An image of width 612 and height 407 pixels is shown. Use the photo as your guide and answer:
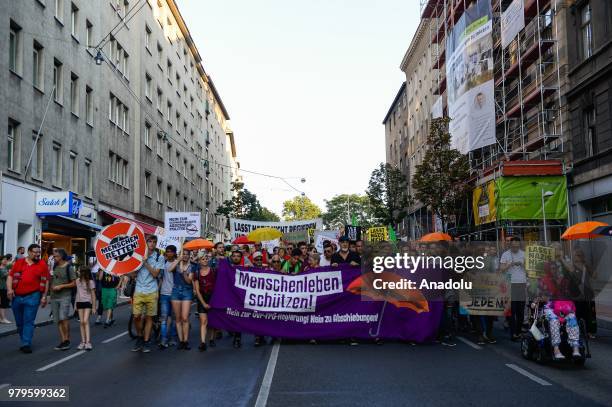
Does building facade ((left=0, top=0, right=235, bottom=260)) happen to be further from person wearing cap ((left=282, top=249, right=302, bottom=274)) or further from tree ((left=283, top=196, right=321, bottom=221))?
tree ((left=283, top=196, right=321, bottom=221))

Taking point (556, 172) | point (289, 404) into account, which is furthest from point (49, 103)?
point (289, 404)

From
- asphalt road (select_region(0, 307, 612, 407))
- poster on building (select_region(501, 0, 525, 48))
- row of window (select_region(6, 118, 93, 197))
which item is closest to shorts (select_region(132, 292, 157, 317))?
asphalt road (select_region(0, 307, 612, 407))

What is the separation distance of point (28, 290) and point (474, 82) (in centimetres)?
2542

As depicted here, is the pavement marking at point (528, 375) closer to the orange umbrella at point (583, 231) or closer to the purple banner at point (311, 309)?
the purple banner at point (311, 309)

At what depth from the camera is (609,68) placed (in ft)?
73.8

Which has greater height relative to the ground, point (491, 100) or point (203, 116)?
point (203, 116)

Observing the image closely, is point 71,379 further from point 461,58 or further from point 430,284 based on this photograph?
point 461,58

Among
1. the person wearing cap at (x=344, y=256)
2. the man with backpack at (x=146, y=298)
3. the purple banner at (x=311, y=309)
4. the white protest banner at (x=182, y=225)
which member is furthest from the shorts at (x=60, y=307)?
the white protest banner at (x=182, y=225)

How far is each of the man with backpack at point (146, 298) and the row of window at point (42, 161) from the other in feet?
43.3

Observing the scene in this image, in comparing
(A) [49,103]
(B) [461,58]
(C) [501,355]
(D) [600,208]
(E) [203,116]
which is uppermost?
(E) [203,116]

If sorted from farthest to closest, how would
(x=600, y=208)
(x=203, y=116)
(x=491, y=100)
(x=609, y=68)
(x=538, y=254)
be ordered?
(x=203, y=116) < (x=491, y=100) < (x=600, y=208) < (x=609, y=68) < (x=538, y=254)

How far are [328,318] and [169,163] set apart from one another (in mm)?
39111

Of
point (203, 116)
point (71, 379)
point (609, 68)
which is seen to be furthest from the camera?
point (203, 116)

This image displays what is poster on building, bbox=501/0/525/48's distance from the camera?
28203 mm
